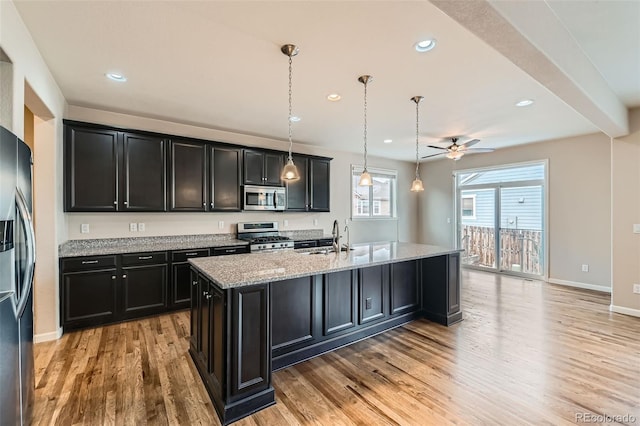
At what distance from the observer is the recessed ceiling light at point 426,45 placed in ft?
7.41

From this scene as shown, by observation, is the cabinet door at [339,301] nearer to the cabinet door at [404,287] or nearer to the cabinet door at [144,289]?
the cabinet door at [404,287]

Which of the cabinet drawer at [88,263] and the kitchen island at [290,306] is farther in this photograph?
the cabinet drawer at [88,263]

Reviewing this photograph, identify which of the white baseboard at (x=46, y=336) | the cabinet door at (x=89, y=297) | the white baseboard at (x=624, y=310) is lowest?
the white baseboard at (x=624, y=310)

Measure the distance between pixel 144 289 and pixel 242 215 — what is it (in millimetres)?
1851

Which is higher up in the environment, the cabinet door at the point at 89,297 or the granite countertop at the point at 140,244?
the granite countertop at the point at 140,244

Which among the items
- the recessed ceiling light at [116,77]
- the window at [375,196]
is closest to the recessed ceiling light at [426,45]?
the recessed ceiling light at [116,77]

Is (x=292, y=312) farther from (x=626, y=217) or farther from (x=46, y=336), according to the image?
(x=626, y=217)

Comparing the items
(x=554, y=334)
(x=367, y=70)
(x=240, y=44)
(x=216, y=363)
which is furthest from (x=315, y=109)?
(x=554, y=334)

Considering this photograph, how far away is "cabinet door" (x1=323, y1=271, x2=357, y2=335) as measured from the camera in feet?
9.15

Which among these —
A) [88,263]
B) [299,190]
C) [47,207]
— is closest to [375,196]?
[299,190]

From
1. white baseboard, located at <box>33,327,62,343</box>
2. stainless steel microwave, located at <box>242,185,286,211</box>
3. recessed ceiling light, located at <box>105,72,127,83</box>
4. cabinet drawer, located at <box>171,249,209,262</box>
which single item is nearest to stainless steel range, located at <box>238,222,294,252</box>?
stainless steel microwave, located at <box>242,185,286,211</box>

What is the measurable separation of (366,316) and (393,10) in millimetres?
2732

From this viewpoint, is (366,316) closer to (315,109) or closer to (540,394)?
(540,394)

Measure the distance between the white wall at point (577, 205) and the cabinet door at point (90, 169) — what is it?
6998 mm
